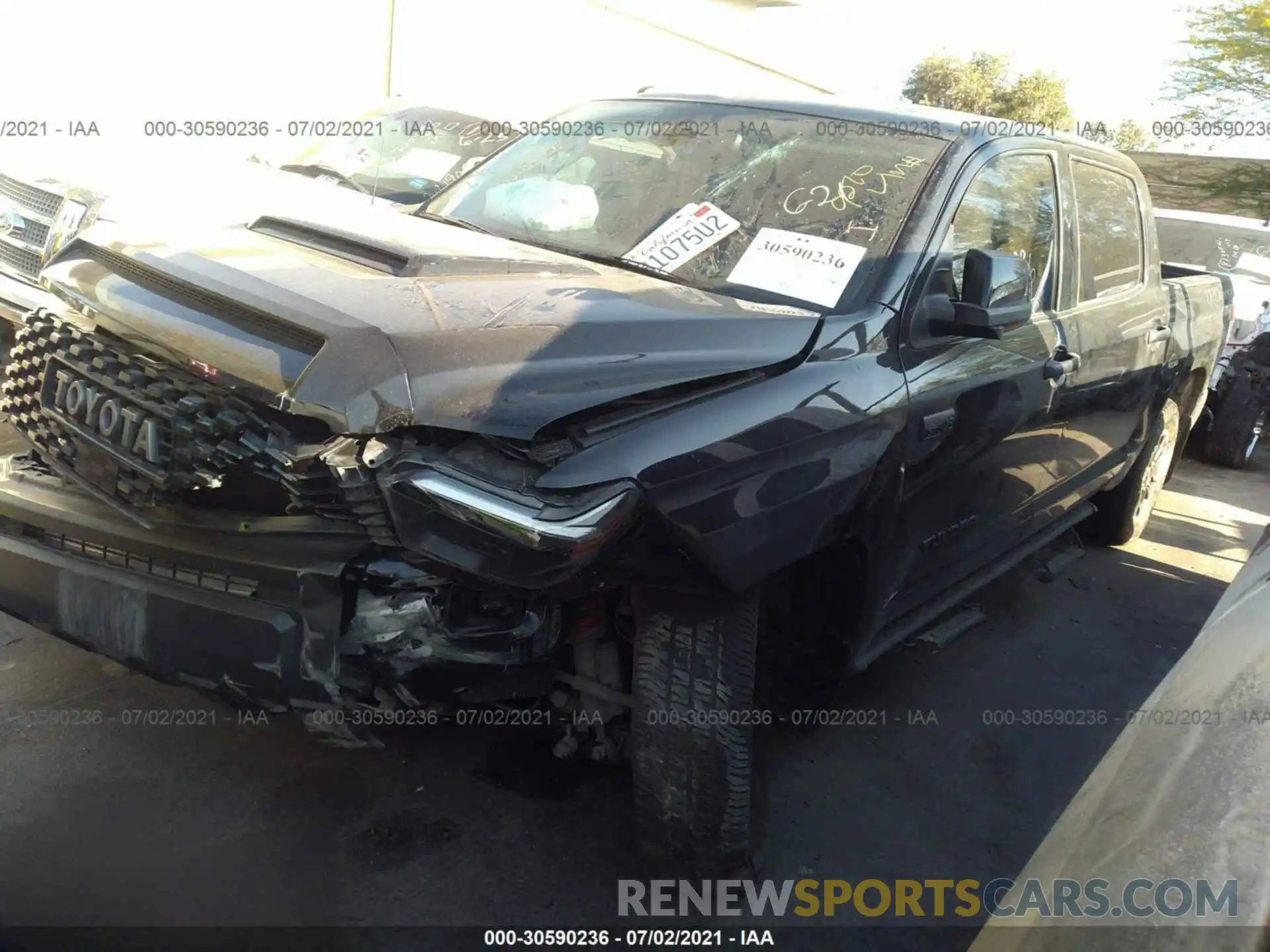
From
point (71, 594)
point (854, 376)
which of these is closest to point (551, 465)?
point (854, 376)

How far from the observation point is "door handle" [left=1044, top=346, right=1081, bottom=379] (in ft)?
10.8

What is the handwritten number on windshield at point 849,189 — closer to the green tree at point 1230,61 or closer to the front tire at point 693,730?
the front tire at point 693,730

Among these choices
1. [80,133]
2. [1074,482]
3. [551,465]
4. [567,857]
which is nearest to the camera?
[551,465]

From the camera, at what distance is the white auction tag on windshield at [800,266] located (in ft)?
8.80

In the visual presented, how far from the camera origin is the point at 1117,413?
4.18 meters

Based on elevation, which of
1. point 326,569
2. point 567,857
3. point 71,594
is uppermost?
point 326,569

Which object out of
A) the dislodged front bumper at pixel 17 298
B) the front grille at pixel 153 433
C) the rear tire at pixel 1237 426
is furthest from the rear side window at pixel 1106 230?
the rear tire at pixel 1237 426

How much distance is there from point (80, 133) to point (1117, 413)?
24.3ft

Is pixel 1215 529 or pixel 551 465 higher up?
pixel 551 465

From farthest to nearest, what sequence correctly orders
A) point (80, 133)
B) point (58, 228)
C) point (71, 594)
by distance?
point (80, 133) < point (58, 228) < point (71, 594)

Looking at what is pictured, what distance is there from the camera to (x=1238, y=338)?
7520 millimetres

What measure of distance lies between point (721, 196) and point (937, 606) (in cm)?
144

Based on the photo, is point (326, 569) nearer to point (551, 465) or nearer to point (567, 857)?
point (551, 465)

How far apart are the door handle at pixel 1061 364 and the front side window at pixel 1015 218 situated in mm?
166
